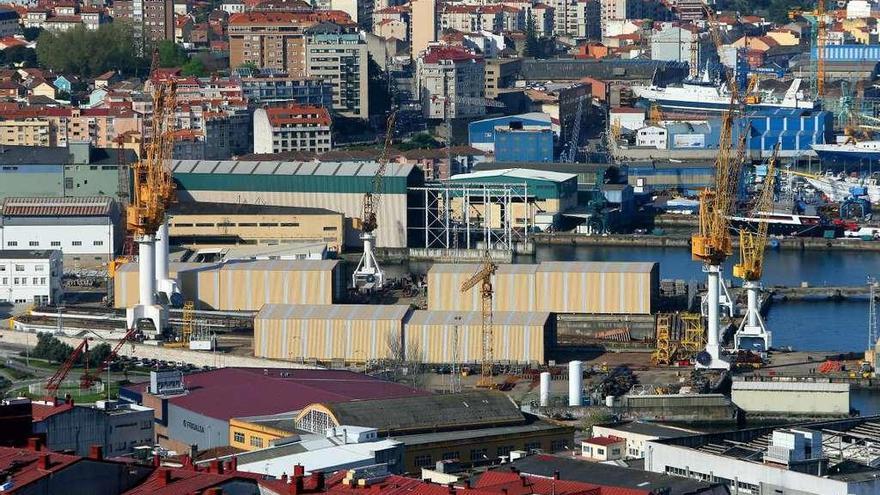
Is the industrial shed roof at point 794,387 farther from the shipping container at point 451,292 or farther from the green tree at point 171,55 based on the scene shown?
the green tree at point 171,55

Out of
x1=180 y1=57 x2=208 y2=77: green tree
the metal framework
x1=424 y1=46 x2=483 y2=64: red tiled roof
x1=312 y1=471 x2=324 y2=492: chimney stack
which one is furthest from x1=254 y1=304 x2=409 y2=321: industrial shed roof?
x1=180 y1=57 x2=208 y2=77: green tree

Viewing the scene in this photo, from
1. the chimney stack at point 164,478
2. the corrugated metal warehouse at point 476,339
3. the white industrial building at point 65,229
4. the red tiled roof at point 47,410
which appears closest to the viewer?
the chimney stack at point 164,478

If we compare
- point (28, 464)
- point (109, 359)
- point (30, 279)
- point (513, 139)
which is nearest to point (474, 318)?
point (109, 359)

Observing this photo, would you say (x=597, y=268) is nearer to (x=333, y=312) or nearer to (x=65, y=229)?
(x=333, y=312)

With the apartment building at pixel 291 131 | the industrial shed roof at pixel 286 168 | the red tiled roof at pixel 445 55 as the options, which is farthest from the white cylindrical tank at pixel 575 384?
the red tiled roof at pixel 445 55

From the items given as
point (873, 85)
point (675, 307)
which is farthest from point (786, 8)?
point (675, 307)

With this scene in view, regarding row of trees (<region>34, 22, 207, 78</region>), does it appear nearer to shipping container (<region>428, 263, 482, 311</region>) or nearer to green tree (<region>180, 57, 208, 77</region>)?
green tree (<region>180, 57, 208, 77</region>)

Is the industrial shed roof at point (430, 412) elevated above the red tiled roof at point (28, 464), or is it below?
below

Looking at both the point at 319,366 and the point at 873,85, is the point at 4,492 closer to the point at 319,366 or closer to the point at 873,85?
the point at 319,366
